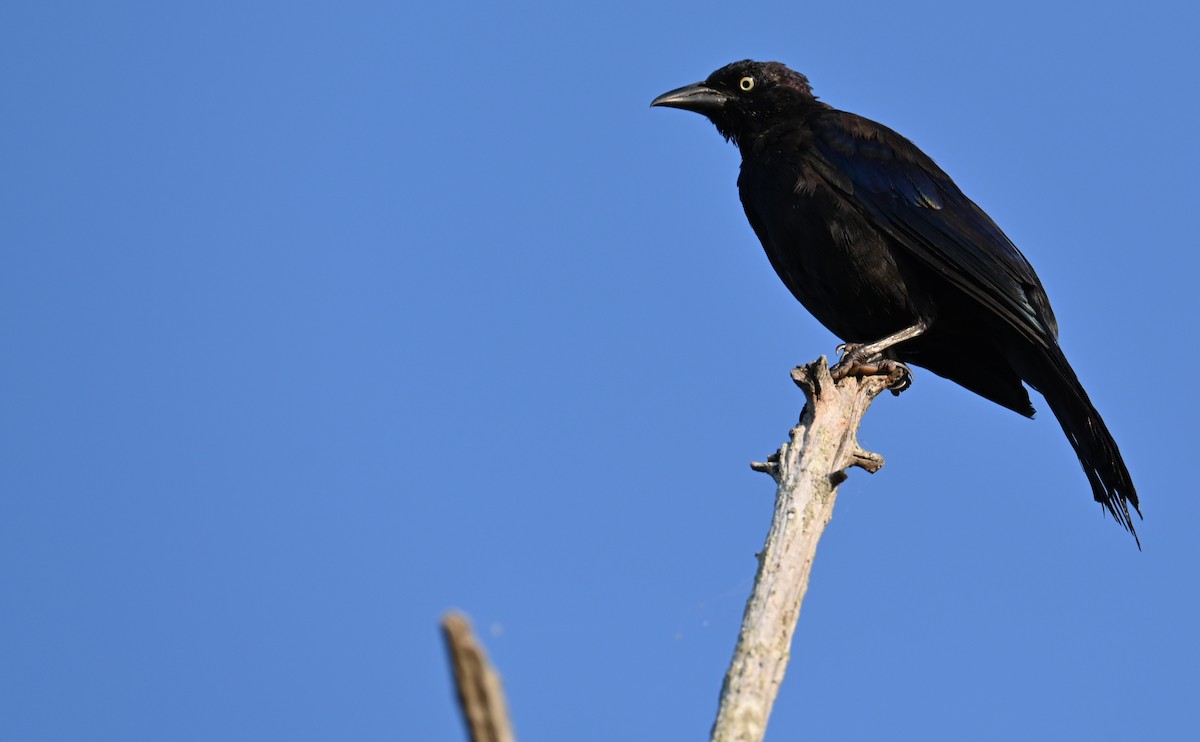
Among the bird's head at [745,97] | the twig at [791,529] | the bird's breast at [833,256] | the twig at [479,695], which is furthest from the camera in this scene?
the bird's head at [745,97]

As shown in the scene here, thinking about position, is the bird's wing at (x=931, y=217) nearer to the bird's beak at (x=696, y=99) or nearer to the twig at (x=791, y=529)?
the bird's beak at (x=696, y=99)

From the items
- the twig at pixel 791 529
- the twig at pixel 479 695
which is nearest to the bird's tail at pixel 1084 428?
the twig at pixel 791 529

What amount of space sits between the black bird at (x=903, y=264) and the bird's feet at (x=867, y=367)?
0.10ft

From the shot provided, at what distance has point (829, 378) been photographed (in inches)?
170

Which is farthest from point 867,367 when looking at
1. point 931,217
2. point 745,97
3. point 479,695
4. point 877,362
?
point 479,695

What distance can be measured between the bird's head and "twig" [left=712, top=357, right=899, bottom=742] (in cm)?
232

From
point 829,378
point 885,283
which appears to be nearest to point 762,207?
point 885,283

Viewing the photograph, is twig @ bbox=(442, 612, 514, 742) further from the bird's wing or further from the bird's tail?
the bird's wing

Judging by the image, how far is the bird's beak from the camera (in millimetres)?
6711

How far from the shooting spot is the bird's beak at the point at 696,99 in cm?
671

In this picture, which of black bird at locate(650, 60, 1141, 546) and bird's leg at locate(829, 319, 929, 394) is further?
black bird at locate(650, 60, 1141, 546)

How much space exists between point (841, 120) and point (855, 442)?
258 cm

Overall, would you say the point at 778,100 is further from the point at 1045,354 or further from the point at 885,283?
the point at 1045,354

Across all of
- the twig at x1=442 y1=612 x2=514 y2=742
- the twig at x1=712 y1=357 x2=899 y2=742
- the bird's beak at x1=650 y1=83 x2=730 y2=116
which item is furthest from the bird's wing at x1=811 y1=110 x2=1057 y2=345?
the twig at x1=442 y1=612 x2=514 y2=742
